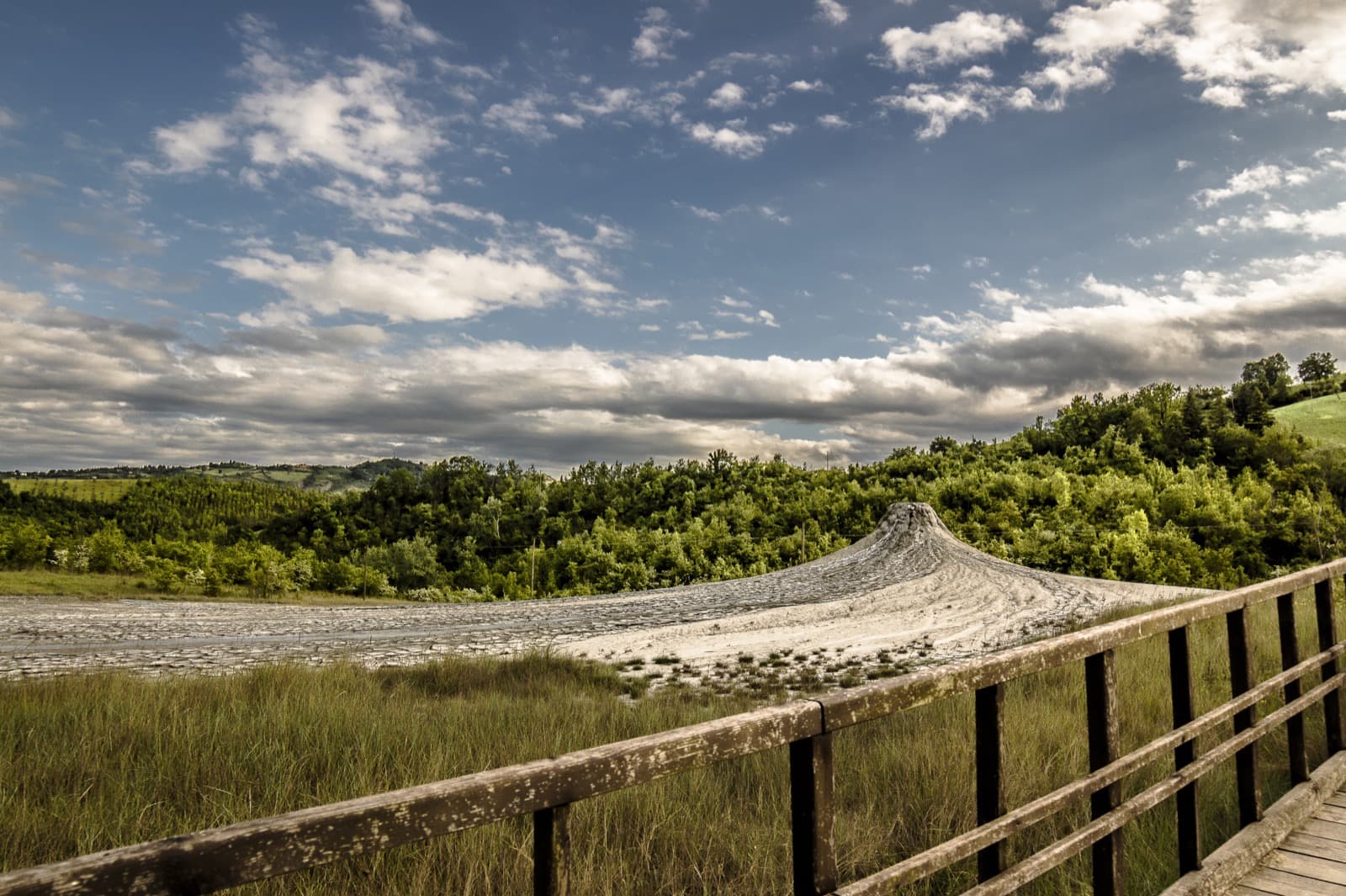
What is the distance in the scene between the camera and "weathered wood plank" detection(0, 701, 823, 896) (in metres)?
1.10

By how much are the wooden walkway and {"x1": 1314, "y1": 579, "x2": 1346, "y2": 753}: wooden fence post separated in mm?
1025

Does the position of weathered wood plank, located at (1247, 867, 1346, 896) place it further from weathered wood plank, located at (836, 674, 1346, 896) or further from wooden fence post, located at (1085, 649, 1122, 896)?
wooden fence post, located at (1085, 649, 1122, 896)

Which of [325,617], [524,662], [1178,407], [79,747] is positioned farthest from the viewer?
[1178,407]

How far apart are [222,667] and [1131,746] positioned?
→ 32.9 ft

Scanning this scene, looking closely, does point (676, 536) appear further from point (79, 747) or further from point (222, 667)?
point (79, 747)

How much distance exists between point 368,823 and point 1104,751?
9.62 feet

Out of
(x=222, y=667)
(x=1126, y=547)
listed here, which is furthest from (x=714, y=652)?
(x=1126, y=547)

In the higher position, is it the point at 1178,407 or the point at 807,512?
the point at 1178,407

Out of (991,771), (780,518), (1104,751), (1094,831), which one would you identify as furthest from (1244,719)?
(780,518)

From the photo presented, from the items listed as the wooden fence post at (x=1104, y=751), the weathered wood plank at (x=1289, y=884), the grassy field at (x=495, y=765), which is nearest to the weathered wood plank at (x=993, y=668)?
the wooden fence post at (x=1104, y=751)

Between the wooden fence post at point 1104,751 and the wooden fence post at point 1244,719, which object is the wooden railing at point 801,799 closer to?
the wooden fence post at point 1104,751

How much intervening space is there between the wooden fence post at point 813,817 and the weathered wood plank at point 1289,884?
3.33m

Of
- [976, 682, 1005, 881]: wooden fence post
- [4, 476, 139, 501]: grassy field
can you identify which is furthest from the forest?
[976, 682, 1005, 881]: wooden fence post

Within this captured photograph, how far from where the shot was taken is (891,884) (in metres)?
2.08
